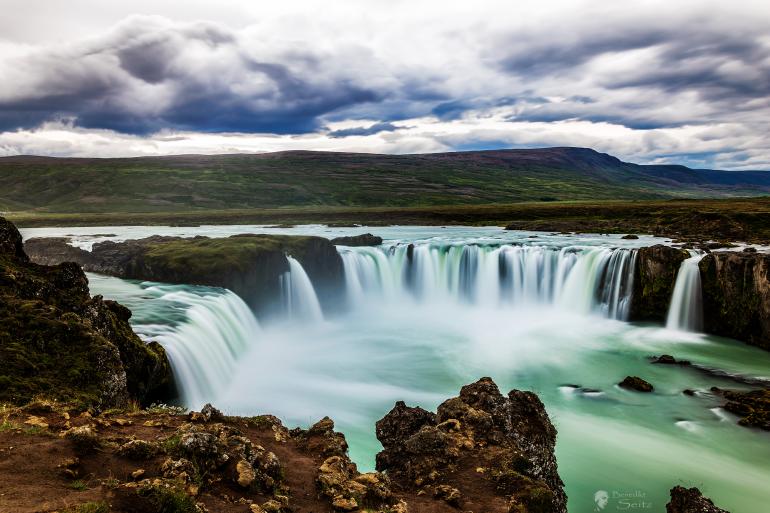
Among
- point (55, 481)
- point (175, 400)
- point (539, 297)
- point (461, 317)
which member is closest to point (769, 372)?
point (539, 297)

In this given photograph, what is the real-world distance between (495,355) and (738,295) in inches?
635

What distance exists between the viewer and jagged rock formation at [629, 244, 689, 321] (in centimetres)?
3506

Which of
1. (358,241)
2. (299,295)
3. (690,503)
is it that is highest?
(358,241)

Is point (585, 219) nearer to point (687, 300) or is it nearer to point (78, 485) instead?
point (687, 300)

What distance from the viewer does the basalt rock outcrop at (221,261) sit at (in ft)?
111

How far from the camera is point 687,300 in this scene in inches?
1337

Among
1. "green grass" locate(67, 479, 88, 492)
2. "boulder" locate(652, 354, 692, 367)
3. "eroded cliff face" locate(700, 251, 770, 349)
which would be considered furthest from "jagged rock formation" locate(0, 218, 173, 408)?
"eroded cliff face" locate(700, 251, 770, 349)

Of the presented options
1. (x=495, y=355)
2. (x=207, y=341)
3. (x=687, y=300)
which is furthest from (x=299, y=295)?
(x=687, y=300)

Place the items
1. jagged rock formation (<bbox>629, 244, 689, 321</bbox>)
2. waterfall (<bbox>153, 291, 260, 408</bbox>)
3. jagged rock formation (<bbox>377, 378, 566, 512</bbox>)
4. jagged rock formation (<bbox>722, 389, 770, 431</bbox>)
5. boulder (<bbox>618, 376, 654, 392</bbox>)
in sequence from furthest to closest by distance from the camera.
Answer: jagged rock formation (<bbox>629, 244, 689, 321</bbox>) → boulder (<bbox>618, 376, 654, 392</bbox>) → waterfall (<bbox>153, 291, 260, 408</bbox>) → jagged rock formation (<bbox>722, 389, 770, 431</bbox>) → jagged rock formation (<bbox>377, 378, 566, 512</bbox>)

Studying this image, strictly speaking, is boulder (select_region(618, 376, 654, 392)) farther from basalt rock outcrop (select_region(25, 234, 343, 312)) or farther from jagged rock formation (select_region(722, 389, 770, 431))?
basalt rock outcrop (select_region(25, 234, 343, 312))

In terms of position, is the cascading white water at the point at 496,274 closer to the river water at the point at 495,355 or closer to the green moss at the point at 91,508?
the river water at the point at 495,355

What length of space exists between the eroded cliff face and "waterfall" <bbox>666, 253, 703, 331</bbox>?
371mm

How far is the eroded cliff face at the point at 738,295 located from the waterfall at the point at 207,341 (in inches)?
1175

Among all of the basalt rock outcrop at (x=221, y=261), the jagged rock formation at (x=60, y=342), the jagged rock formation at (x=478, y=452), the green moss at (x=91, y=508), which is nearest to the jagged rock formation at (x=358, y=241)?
the basalt rock outcrop at (x=221, y=261)
